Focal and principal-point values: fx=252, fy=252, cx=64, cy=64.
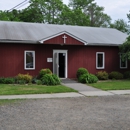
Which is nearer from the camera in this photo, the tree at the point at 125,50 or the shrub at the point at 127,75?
the tree at the point at 125,50

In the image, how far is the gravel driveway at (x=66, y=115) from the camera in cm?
711

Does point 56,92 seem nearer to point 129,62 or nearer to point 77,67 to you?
point 77,67

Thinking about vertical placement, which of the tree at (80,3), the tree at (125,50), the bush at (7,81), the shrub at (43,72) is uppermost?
the tree at (80,3)

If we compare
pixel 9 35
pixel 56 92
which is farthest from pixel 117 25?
pixel 56 92

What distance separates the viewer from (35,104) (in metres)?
10.5

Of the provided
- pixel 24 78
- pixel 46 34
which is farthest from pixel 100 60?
pixel 24 78

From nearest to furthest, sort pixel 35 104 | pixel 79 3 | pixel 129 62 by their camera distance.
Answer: pixel 35 104 → pixel 129 62 → pixel 79 3

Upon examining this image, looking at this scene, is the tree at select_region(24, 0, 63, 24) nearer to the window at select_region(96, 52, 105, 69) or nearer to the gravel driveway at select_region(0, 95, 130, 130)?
the window at select_region(96, 52, 105, 69)

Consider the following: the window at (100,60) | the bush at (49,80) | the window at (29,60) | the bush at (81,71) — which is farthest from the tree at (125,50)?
the window at (29,60)

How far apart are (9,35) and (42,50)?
2825 mm

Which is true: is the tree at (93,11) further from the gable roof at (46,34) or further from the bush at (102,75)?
the bush at (102,75)

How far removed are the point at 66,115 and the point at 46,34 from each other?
14.1 meters

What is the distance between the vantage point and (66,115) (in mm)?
8484

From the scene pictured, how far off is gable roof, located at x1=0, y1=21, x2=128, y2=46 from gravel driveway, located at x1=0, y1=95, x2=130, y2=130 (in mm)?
8866
